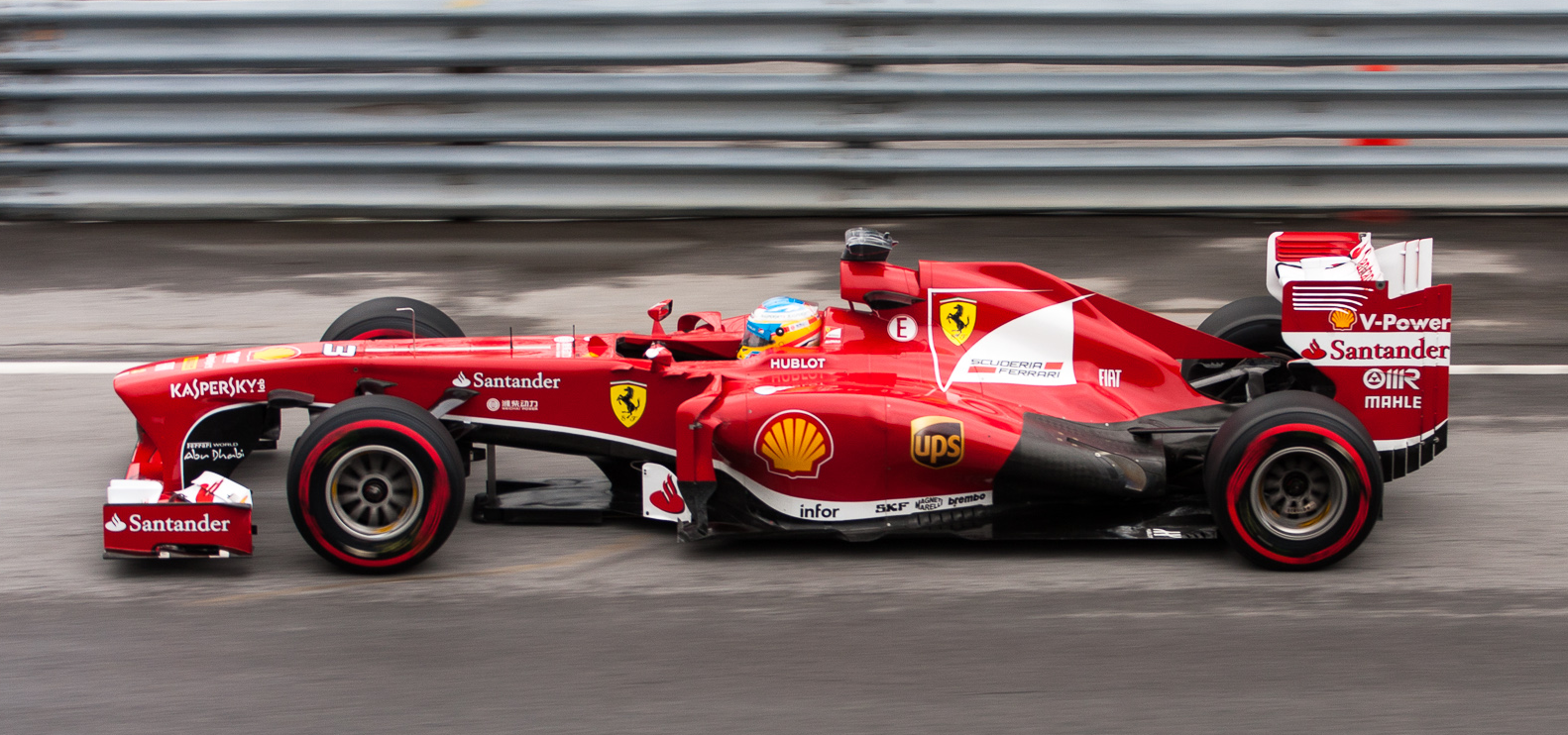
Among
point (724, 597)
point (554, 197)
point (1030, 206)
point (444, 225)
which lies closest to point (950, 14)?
point (1030, 206)

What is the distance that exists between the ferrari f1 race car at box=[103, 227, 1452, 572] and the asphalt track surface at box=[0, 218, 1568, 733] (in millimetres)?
161

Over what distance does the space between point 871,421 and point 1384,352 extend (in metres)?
1.84

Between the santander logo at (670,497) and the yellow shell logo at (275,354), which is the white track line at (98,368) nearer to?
the yellow shell logo at (275,354)

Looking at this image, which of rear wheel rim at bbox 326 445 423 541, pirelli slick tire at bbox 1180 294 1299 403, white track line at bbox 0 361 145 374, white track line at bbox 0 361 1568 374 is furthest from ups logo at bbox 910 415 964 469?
white track line at bbox 0 361 145 374

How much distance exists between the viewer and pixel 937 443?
4.88 m

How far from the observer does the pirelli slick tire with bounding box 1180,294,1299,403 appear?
19.2 feet

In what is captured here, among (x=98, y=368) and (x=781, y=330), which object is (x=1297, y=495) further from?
(x=98, y=368)

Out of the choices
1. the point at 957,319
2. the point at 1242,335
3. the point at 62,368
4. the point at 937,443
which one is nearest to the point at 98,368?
the point at 62,368

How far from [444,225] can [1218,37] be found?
5101 mm

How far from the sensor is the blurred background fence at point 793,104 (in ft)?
30.0

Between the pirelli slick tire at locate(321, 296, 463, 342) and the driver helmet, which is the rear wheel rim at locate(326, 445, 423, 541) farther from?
the driver helmet

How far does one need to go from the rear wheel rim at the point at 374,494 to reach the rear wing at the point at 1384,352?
3.08m

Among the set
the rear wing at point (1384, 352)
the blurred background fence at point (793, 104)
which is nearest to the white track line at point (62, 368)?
the blurred background fence at point (793, 104)

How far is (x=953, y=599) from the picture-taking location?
4.70 metres
